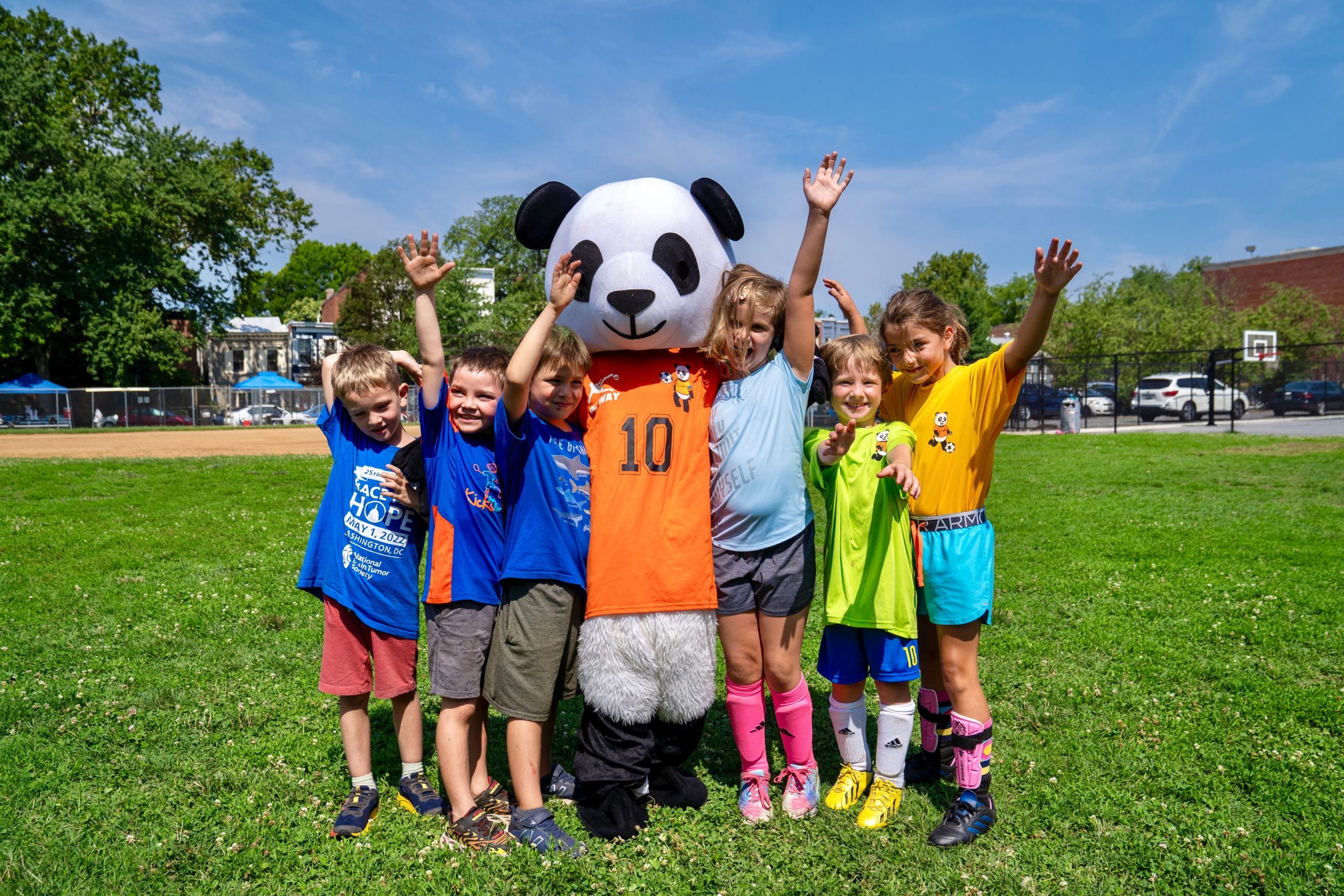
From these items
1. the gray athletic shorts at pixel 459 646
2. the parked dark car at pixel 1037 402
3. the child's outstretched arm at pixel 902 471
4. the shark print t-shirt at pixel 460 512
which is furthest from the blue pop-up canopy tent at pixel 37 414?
the child's outstretched arm at pixel 902 471

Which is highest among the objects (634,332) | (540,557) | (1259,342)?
(1259,342)

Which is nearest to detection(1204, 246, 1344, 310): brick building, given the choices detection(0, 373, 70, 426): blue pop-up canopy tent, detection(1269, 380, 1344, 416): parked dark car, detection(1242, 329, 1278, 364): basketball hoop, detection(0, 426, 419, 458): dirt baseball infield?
detection(1242, 329, 1278, 364): basketball hoop

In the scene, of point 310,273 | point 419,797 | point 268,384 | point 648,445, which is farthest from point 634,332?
point 310,273

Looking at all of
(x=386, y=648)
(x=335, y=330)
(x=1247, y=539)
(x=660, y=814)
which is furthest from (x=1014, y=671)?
(x=335, y=330)

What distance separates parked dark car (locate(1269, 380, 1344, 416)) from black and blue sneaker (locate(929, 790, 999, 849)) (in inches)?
1228

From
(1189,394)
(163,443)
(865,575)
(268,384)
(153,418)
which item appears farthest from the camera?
(268,384)

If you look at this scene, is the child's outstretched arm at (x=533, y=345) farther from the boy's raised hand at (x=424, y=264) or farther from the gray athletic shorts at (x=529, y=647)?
the gray athletic shorts at (x=529, y=647)

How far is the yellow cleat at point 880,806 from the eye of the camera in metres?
3.64

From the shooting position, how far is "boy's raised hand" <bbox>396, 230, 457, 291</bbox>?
3.50m

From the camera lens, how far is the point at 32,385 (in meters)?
38.9

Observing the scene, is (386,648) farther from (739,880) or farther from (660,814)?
(739,880)

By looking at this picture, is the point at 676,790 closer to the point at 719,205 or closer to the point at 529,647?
the point at 529,647

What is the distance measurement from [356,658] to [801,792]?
2.02 meters

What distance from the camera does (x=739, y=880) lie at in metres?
3.27
